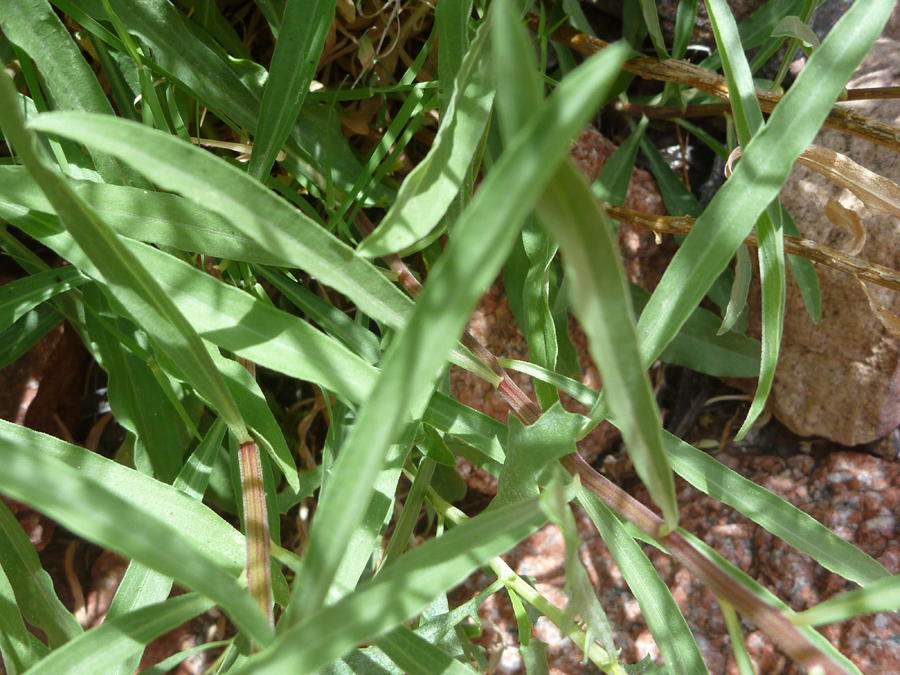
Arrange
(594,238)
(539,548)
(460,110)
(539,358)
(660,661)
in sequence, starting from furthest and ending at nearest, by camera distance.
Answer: (539,548) → (660,661) → (539,358) → (460,110) → (594,238)

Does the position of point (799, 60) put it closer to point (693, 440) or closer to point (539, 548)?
point (693, 440)

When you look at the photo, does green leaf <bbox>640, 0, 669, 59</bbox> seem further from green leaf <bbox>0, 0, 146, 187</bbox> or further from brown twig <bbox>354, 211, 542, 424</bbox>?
green leaf <bbox>0, 0, 146, 187</bbox>

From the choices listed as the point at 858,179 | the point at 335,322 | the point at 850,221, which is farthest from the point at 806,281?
the point at 335,322

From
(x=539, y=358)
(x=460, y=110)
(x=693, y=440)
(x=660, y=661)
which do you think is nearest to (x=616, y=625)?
(x=660, y=661)

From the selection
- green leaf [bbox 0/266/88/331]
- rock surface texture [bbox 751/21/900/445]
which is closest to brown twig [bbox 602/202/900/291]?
rock surface texture [bbox 751/21/900/445]

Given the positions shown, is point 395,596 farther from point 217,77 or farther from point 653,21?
point 653,21
